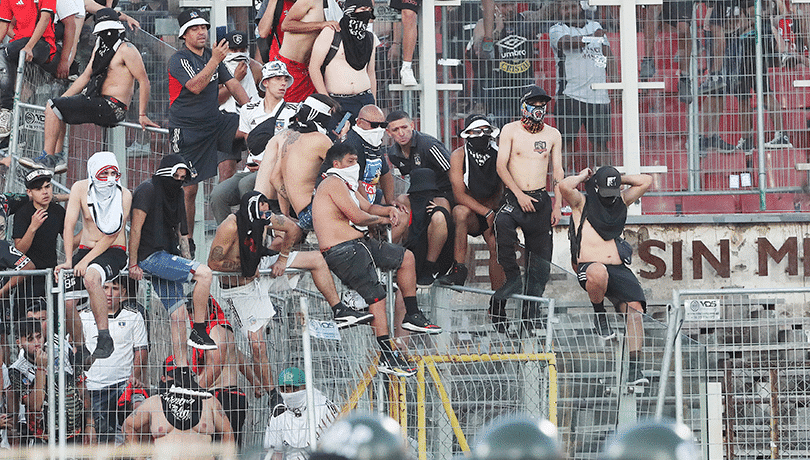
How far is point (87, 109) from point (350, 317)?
3.18 metres

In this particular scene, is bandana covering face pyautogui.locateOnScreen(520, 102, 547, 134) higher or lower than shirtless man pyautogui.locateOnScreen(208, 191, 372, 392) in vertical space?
higher

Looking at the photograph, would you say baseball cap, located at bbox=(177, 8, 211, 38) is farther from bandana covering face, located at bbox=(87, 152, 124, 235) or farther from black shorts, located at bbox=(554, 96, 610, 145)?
black shorts, located at bbox=(554, 96, 610, 145)

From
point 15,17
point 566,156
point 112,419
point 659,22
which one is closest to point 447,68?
point 566,156

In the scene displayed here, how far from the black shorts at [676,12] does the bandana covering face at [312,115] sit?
4.43 meters

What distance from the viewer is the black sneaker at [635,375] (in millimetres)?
8359

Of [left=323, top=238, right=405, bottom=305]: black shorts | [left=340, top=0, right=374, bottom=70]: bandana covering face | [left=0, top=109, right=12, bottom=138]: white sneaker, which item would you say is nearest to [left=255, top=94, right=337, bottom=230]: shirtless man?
[left=323, top=238, right=405, bottom=305]: black shorts

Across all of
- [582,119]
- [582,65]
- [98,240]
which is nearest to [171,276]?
[98,240]

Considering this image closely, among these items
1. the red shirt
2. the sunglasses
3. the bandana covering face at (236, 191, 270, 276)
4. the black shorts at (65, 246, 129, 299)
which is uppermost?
the red shirt

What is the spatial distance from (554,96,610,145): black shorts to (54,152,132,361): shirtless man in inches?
182

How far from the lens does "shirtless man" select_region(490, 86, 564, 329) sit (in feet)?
30.8

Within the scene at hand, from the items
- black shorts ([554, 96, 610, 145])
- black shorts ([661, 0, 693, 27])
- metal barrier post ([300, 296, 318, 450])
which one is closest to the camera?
metal barrier post ([300, 296, 318, 450])

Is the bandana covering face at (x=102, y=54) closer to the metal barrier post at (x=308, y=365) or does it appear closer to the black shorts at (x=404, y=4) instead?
the black shorts at (x=404, y=4)

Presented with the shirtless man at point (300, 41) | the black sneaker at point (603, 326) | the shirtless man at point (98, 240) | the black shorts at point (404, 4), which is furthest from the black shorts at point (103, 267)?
the black shorts at point (404, 4)

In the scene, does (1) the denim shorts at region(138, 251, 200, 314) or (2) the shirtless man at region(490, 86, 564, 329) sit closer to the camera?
(1) the denim shorts at region(138, 251, 200, 314)
